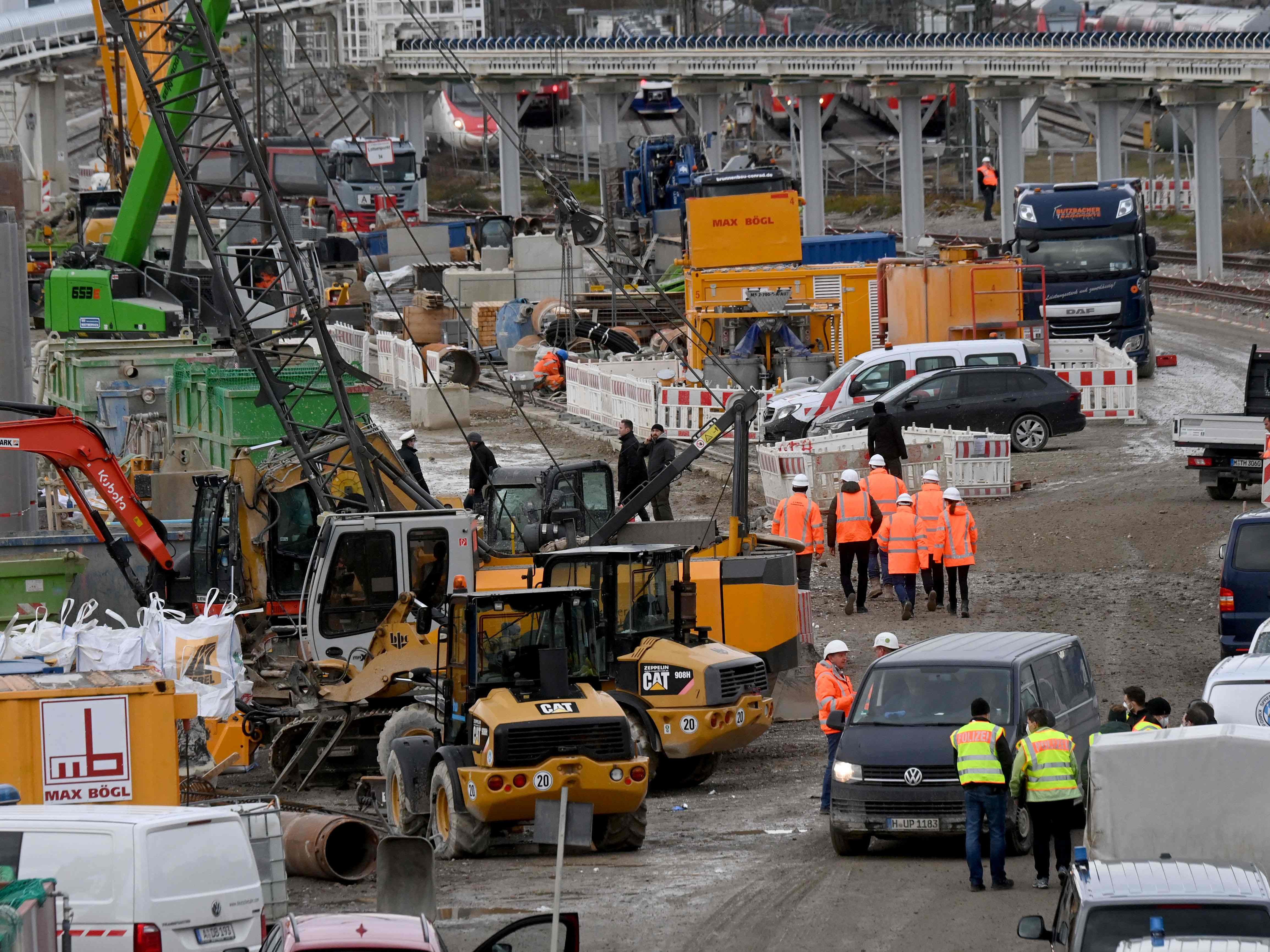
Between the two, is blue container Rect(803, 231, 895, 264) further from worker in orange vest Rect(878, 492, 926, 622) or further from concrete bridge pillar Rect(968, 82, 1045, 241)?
worker in orange vest Rect(878, 492, 926, 622)

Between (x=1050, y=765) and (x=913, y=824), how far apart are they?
1.31 meters

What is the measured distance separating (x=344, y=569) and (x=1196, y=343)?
30.7 meters

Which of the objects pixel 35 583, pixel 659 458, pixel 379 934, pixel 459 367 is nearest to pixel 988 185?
pixel 459 367

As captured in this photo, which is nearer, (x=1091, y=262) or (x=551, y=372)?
(x=1091, y=262)

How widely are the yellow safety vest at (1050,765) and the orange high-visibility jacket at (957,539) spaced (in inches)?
356

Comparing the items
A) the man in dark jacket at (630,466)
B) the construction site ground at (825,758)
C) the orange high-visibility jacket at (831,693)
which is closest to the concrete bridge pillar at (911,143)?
the construction site ground at (825,758)

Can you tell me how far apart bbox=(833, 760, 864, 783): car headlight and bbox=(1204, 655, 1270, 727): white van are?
2.34m

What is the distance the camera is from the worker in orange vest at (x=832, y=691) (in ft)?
46.3

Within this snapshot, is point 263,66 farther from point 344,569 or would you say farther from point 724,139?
point 344,569

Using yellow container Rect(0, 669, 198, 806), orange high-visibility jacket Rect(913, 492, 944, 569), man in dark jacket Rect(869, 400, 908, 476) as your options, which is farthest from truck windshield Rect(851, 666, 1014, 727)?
man in dark jacket Rect(869, 400, 908, 476)

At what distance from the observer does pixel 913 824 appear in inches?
504

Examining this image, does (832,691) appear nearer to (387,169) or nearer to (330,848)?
(330,848)

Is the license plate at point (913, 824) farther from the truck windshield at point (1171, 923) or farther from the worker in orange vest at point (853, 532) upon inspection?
the worker in orange vest at point (853, 532)

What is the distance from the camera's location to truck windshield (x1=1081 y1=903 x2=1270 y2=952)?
785cm
